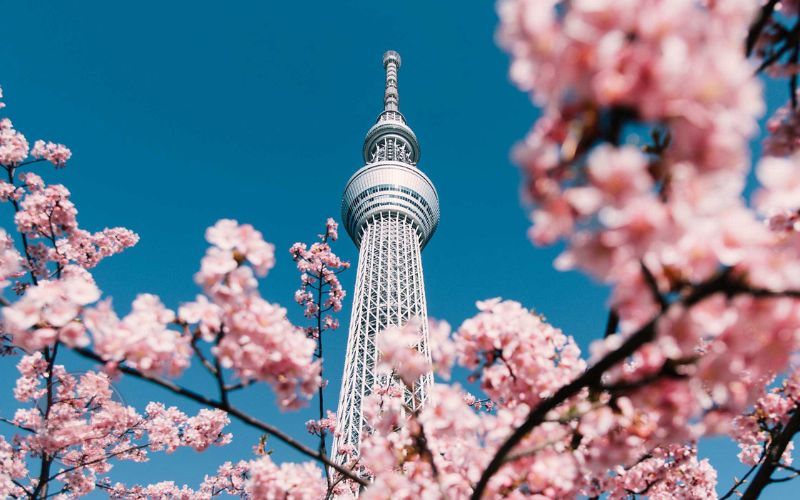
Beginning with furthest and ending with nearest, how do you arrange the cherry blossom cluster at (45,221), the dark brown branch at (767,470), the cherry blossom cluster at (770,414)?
the cherry blossom cluster at (45,221) → the cherry blossom cluster at (770,414) → the dark brown branch at (767,470)

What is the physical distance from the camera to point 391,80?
58.8 metres

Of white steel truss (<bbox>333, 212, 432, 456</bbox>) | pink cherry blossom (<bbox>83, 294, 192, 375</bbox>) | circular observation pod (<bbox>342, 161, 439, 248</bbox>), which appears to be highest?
circular observation pod (<bbox>342, 161, 439, 248</bbox>)

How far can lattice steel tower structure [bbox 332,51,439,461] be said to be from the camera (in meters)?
38.2

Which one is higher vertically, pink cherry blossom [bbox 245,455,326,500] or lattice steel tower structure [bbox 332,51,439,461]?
lattice steel tower structure [bbox 332,51,439,461]

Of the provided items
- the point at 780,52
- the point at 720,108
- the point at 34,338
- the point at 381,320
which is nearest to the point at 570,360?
the point at 780,52

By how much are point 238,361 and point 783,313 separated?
1955 mm

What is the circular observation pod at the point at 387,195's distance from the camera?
46.3 m

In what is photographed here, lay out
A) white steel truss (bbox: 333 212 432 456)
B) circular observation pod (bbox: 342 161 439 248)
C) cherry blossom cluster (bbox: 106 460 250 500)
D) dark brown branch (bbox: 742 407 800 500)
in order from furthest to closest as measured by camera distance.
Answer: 1. circular observation pod (bbox: 342 161 439 248)
2. white steel truss (bbox: 333 212 432 456)
3. cherry blossom cluster (bbox: 106 460 250 500)
4. dark brown branch (bbox: 742 407 800 500)

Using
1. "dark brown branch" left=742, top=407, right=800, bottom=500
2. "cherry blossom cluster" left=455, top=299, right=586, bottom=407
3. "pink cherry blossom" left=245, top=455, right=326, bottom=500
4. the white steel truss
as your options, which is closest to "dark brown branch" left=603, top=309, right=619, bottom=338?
"cherry blossom cluster" left=455, top=299, right=586, bottom=407

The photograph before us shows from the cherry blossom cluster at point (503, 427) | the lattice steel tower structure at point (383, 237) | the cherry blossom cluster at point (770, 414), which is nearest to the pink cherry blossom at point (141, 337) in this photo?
the cherry blossom cluster at point (503, 427)

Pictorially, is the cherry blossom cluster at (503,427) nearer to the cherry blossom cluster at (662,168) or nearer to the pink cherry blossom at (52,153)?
the cherry blossom cluster at (662,168)

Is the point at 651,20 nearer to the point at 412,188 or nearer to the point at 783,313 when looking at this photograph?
the point at 783,313

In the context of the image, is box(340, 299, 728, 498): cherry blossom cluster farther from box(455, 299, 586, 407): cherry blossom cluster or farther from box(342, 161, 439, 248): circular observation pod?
box(342, 161, 439, 248): circular observation pod

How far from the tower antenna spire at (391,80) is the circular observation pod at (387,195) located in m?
11.7
